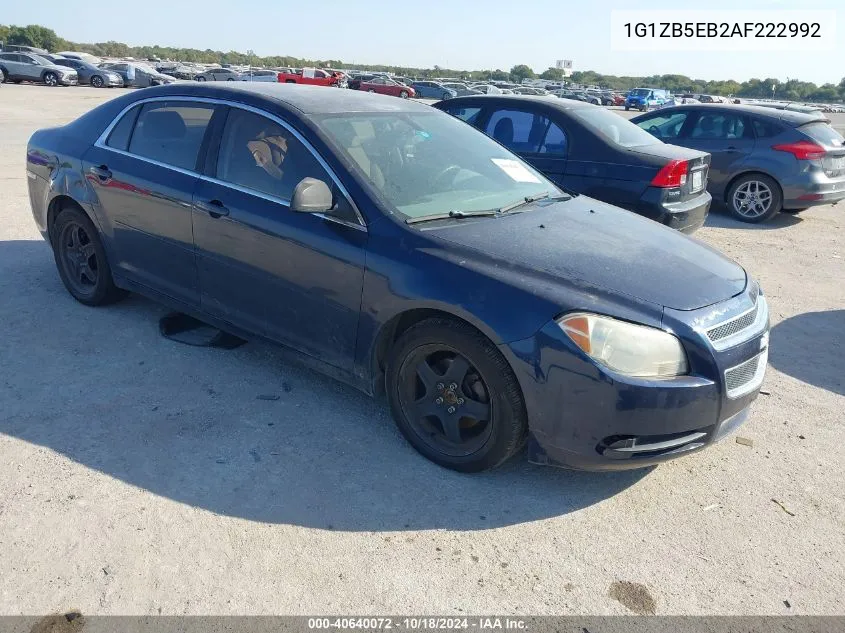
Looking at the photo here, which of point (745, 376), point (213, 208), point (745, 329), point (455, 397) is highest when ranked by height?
point (213, 208)

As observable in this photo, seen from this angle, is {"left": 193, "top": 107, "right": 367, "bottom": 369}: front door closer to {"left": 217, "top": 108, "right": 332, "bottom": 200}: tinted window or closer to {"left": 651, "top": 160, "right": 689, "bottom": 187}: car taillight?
{"left": 217, "top": 108, "right": 332, "bottom": 200}: tinted window

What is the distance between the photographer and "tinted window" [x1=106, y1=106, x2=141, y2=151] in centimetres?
481

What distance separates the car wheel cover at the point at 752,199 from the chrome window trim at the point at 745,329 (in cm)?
669

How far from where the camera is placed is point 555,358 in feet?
9.68

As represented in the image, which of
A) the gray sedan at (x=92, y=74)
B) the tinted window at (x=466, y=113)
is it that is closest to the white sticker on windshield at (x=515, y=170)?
the tinted window at (x=466, y=113)

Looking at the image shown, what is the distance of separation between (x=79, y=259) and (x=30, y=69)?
37.1 meters

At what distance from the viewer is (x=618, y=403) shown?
2904 millimetres

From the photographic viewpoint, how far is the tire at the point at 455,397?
314 centimetres

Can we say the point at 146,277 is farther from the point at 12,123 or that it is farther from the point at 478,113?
the point at 12,123

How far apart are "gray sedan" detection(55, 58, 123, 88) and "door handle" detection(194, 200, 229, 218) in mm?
39983

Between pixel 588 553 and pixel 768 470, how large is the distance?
1259 mm

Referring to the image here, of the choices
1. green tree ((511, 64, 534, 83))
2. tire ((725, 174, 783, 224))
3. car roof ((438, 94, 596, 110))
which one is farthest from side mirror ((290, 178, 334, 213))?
green tree ((511, 64, 534, 83))

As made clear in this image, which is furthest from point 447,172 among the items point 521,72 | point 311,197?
point 521,72

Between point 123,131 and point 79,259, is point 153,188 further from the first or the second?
point 79,259
